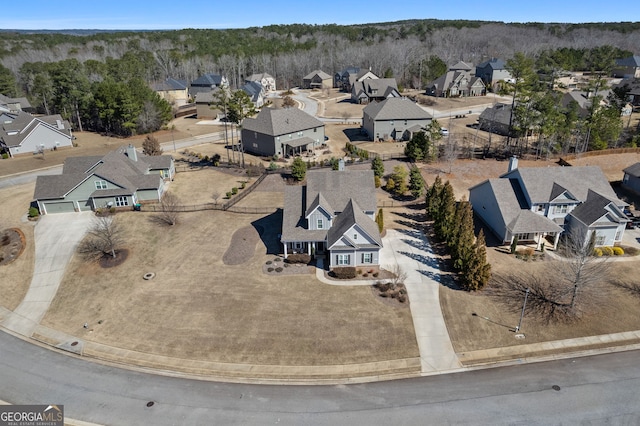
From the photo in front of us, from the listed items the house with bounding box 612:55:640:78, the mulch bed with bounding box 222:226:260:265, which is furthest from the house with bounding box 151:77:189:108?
the house with bounding box 612:55:640:78

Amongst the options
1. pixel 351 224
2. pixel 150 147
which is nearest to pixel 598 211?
pixel 351 224

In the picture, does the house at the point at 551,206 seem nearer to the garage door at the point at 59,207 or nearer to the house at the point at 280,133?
the house at the point at 280,133

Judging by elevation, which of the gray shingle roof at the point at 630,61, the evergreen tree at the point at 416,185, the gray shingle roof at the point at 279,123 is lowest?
the evergreen tree at the point at 416,185

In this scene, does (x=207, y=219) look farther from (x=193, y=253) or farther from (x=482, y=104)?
(x=482, y=104)

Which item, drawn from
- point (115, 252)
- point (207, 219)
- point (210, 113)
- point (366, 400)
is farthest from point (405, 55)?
point (366, 400)

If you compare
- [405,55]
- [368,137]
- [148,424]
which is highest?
[405,55]

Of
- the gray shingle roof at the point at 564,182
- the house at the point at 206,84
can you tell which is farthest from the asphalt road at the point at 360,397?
the house at the point at 206,84

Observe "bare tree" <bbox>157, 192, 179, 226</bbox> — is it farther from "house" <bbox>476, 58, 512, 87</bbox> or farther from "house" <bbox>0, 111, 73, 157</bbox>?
"house" <bbox>476, 58, 512, 87</bbox>
